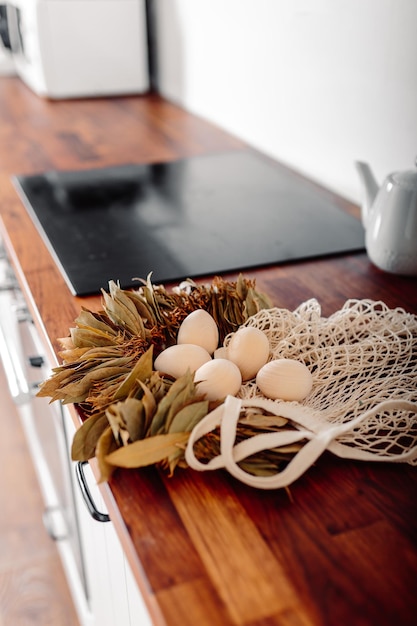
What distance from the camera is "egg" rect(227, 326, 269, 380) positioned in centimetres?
70

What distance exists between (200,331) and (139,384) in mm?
115

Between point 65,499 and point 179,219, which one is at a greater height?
point 179,219

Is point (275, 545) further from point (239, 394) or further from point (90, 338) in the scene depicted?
point (90, 338)

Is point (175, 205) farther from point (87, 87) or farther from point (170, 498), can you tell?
point (87, 87)

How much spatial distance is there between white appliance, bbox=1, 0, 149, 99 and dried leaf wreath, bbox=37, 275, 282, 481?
160 cm

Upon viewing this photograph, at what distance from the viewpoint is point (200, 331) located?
2.37ft

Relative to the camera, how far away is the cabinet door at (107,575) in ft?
2.34

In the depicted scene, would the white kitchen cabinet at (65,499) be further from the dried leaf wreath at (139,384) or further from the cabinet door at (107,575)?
the dried leaf wreath at (139,384)

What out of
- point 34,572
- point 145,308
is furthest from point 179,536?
point 34,572

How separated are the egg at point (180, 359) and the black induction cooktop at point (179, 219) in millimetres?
289

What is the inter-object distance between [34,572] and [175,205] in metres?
0.96

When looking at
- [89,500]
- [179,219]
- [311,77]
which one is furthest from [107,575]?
[311,77]

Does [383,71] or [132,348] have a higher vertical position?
[383,71]

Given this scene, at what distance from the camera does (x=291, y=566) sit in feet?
1.69
